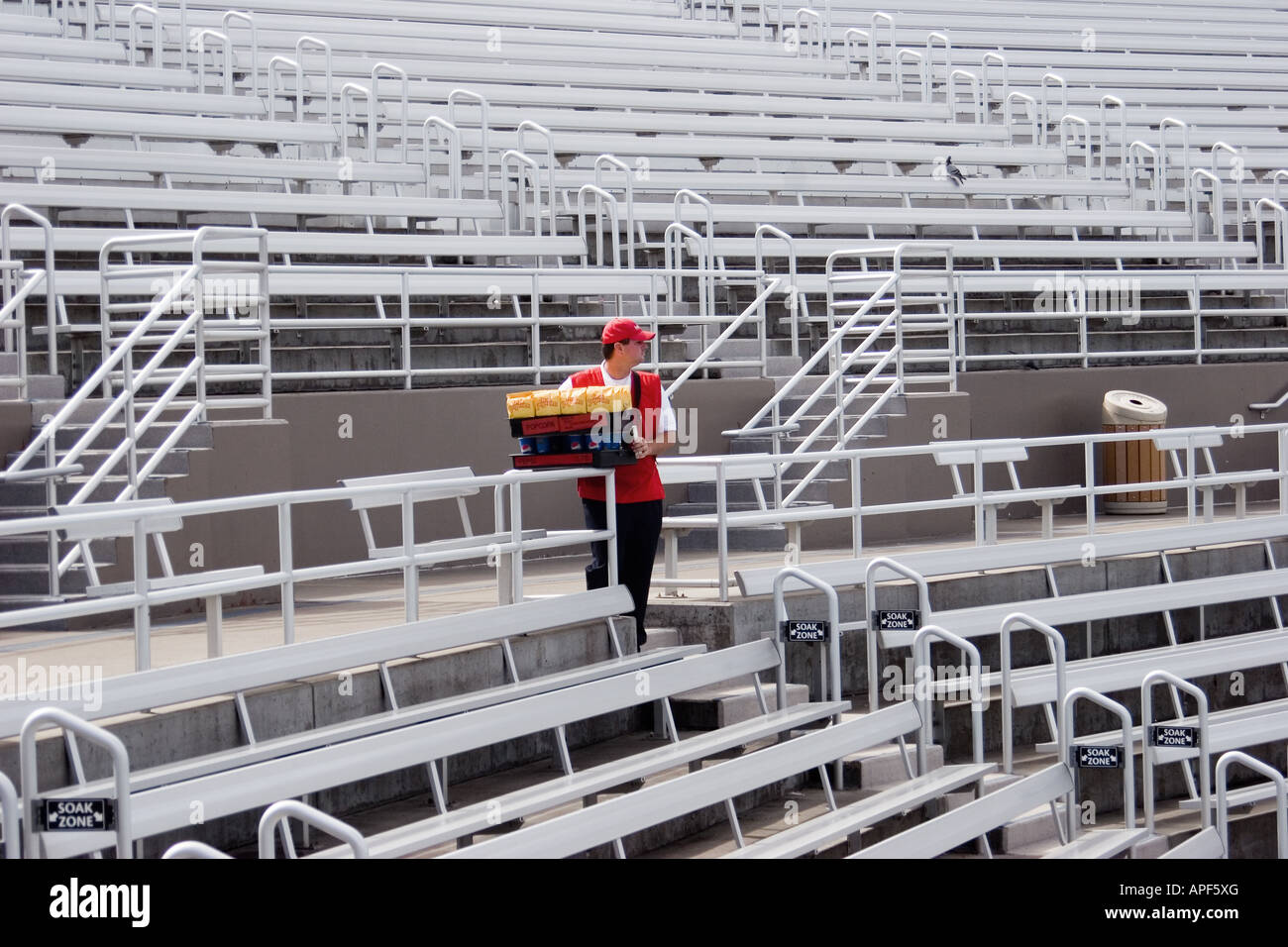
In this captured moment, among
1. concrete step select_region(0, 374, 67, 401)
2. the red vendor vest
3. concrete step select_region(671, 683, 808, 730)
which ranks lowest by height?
concrete step select_region(671, 683, 808, 730)

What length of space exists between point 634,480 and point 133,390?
2444mm

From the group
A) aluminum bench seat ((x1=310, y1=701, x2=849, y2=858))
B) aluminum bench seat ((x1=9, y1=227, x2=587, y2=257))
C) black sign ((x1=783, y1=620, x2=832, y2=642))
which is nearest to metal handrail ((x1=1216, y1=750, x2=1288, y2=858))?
aluminum bench seat ((x1=310, y1=701, x2=849, y2=858))

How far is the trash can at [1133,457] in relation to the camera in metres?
13.4

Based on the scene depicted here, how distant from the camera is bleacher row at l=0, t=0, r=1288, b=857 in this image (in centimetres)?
668

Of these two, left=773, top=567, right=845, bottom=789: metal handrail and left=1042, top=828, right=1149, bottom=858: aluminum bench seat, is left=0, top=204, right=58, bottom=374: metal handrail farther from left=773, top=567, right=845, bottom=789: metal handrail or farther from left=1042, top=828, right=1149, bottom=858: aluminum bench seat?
left=1042, top=828, right=1149, bottom=858: aluminum bench seat

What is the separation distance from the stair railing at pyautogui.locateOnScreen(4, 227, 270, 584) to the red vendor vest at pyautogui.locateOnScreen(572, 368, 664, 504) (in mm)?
2076

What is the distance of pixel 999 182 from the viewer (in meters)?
16.7

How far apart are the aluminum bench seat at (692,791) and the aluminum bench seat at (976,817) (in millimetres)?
493

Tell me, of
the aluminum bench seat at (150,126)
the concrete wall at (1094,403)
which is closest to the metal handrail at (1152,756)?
the concrete wall at (1094,403)

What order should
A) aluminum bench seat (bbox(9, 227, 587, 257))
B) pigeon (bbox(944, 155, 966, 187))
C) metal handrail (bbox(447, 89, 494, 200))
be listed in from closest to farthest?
aluminum bench seat (bbox(9, 227, 587, 257))
metal handrail (bbox(447, 89, 494, 200))
pigeon (bbox(944, 155, 966, 187))

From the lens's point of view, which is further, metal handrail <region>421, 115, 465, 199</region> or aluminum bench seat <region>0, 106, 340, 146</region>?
metal handrail <region>421, 115, 465, 199</region>
